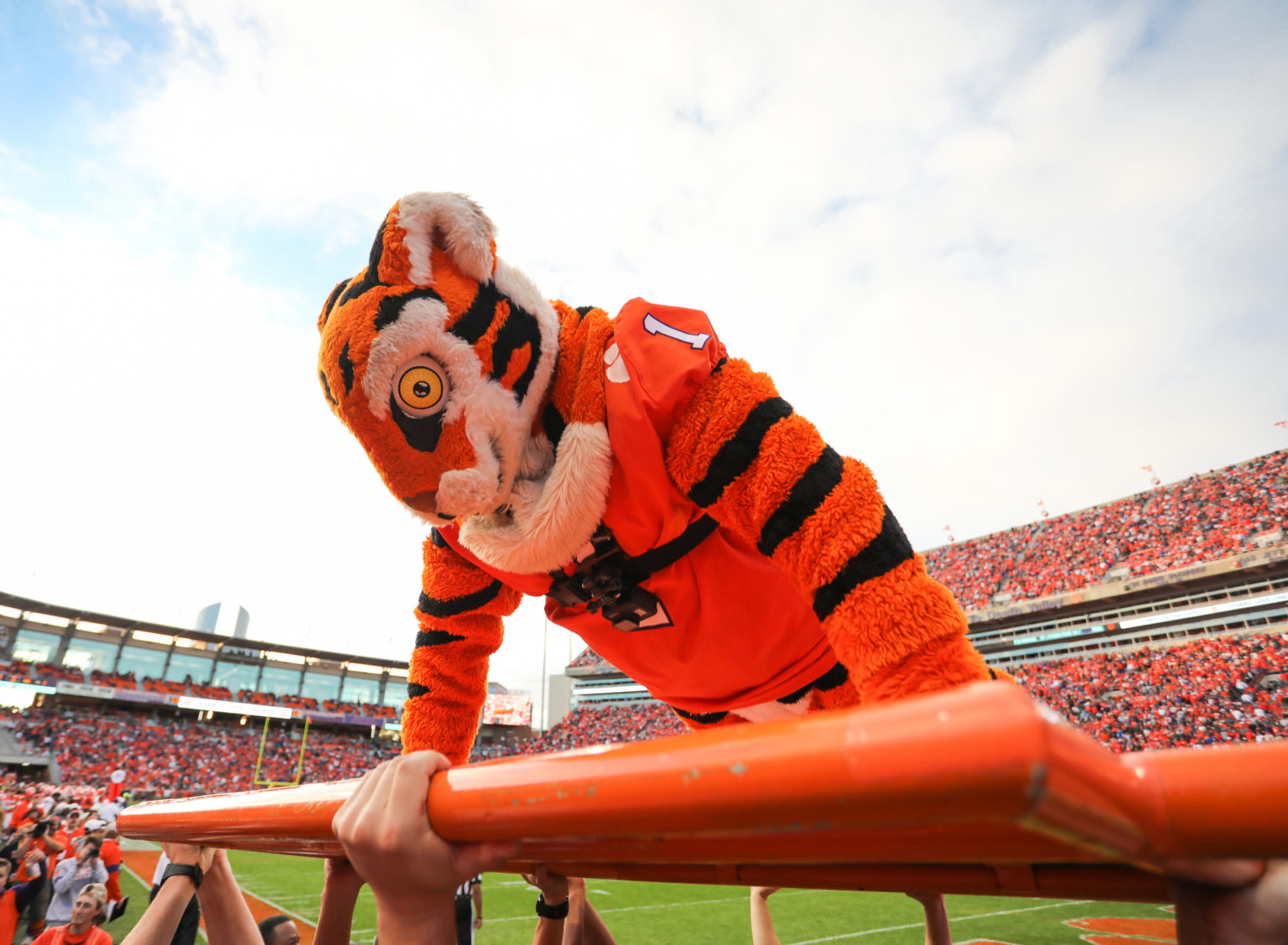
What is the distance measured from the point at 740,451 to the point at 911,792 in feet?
3.00

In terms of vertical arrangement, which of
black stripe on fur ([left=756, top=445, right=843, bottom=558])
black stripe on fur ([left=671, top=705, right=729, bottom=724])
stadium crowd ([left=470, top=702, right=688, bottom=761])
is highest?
stadium crowd ([left=470, top=702, right=688, bottom=761])

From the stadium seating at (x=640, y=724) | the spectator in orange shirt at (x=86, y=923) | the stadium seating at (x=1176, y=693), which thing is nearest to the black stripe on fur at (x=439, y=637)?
the spectator in orange shirt at (x=86, y=923)

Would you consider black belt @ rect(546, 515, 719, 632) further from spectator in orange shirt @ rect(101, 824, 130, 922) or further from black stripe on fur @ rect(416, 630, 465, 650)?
spectator in orange shirt @ rect(101, 824, 130, 922)

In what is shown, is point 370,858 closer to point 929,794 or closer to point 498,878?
point 929,794

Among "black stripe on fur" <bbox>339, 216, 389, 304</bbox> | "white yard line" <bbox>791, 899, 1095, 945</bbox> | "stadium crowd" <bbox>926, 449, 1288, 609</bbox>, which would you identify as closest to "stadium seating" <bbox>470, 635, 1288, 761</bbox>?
"stadium crowd" <bbox>926, 449, 1288, 609</bbox>

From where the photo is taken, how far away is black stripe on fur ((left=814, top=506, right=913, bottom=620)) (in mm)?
1070

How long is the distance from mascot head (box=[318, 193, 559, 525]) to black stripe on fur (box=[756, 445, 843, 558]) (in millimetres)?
522

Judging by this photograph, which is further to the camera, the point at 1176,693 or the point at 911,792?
the point at 1176,693

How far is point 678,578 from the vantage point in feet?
4.72

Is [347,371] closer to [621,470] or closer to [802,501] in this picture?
[621,470]

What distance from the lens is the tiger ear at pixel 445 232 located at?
134cm

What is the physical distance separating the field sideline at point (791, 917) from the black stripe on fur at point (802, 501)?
280 inches

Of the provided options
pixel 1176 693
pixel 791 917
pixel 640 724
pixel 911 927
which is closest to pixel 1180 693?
pixel 1176 693

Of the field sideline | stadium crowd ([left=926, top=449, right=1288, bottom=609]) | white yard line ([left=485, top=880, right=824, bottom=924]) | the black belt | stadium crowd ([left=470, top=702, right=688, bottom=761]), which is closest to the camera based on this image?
the black belt
